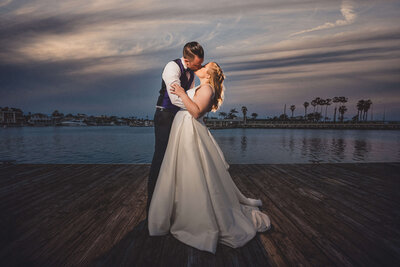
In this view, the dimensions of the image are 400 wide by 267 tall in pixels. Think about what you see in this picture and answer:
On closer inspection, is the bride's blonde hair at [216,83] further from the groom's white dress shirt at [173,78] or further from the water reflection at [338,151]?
the water reflection at [338,151]

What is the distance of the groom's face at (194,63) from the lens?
2.26 meters

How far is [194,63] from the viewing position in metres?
2.29

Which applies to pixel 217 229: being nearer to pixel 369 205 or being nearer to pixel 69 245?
pixel 69 245

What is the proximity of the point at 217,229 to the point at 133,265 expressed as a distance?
86 cm

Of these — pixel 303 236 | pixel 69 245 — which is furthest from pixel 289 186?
pixel 69 245

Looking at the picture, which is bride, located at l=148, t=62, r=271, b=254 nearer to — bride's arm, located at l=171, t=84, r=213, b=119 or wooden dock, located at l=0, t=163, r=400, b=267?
bride's arm, located at l=171, t=84, r=213, b=119

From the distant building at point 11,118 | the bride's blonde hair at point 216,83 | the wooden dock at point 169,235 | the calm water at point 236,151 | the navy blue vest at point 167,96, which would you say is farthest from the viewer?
the distant building at point 11,118

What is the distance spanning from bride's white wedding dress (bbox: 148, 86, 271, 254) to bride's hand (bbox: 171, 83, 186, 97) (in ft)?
0.68

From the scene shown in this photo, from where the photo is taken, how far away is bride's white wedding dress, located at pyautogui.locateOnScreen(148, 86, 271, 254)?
7.16 feet

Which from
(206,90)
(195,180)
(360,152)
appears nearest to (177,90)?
(206,90)

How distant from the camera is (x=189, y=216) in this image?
7.32ft

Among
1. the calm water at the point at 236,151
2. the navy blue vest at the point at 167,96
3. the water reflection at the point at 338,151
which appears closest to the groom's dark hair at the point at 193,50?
the navy blue vest at the point at 167,96

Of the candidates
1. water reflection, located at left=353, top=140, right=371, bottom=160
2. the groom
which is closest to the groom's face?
the groom

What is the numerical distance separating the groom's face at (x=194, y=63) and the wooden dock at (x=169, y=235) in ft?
6.49
